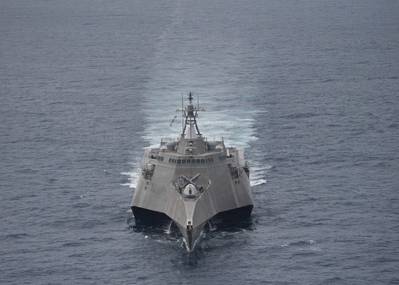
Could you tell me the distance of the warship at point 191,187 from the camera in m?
153

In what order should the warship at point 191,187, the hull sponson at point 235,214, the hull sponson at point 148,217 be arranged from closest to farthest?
the warship at point 191,187 < the hull sponson at point 148,217 < the hull sponson at point 235,214

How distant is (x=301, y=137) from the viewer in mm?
199750

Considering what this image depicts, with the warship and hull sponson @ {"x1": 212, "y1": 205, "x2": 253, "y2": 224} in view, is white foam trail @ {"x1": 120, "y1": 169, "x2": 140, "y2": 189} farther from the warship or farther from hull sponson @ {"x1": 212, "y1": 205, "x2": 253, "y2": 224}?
hull sponson @ {"x1": 212, "y1": 205, "x2": 253, "y2": 224}

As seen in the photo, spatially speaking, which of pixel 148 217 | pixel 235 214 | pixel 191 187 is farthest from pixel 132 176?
pixel 235 214

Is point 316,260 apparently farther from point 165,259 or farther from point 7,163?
point 7,163

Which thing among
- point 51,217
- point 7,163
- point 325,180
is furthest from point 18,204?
point 325,180

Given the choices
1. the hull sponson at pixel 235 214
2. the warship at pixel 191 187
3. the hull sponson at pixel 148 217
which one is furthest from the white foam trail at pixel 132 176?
the hull sponson at pixel 235 214

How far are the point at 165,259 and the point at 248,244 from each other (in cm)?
1225

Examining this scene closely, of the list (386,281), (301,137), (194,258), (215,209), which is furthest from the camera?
(301,137)

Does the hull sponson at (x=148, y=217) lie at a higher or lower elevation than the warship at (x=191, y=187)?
lower

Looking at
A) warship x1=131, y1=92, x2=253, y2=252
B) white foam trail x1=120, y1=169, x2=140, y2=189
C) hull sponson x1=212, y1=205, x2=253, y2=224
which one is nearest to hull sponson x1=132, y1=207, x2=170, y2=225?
warship x1=131, y1=92, x2=253, y2=252

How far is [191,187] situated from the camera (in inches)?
6058

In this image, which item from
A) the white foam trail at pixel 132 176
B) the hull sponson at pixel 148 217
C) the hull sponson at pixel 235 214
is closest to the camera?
the hull sponson at pixel 148 217

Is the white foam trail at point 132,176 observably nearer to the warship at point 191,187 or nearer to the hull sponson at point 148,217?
the warship at point 191,187
